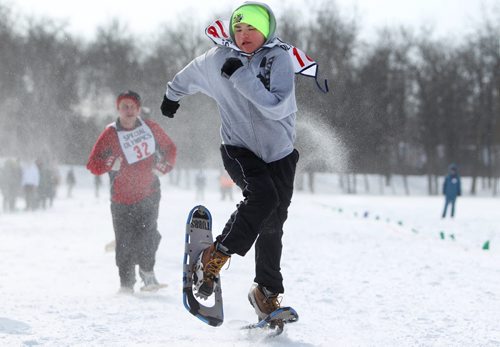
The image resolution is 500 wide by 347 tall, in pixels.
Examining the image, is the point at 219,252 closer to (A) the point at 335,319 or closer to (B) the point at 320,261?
(A) the point at 335,319

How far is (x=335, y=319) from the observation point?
4016 mm

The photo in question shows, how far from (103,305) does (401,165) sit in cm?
4633

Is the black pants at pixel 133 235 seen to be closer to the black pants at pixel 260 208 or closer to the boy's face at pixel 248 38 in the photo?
the black pants at pixel 260 208

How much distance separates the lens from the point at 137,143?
518 cm

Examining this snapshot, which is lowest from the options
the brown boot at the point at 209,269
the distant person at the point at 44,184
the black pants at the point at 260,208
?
the distant person at the point at 44,184

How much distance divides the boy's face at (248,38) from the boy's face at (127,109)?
6.72ft

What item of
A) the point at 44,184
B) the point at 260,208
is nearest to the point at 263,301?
the point at 260,208

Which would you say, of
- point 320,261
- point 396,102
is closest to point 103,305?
point 320,261

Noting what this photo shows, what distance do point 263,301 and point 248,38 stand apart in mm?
1432

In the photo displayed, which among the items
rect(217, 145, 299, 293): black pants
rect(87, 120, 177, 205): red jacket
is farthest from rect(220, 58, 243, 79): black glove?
rect(87, 120, 177, 205): red jacket

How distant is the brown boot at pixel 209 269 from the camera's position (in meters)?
3.39

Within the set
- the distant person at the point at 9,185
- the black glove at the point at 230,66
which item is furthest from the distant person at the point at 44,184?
the black glove at the point at 230,66

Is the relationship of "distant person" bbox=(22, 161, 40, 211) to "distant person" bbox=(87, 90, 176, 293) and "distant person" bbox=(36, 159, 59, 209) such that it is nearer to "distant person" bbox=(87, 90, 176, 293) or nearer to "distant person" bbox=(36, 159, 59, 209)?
"distant person" bbox=(36, 159, 59, 209)

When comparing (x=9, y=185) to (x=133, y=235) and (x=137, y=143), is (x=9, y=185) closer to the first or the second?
(x=133, y=235)
